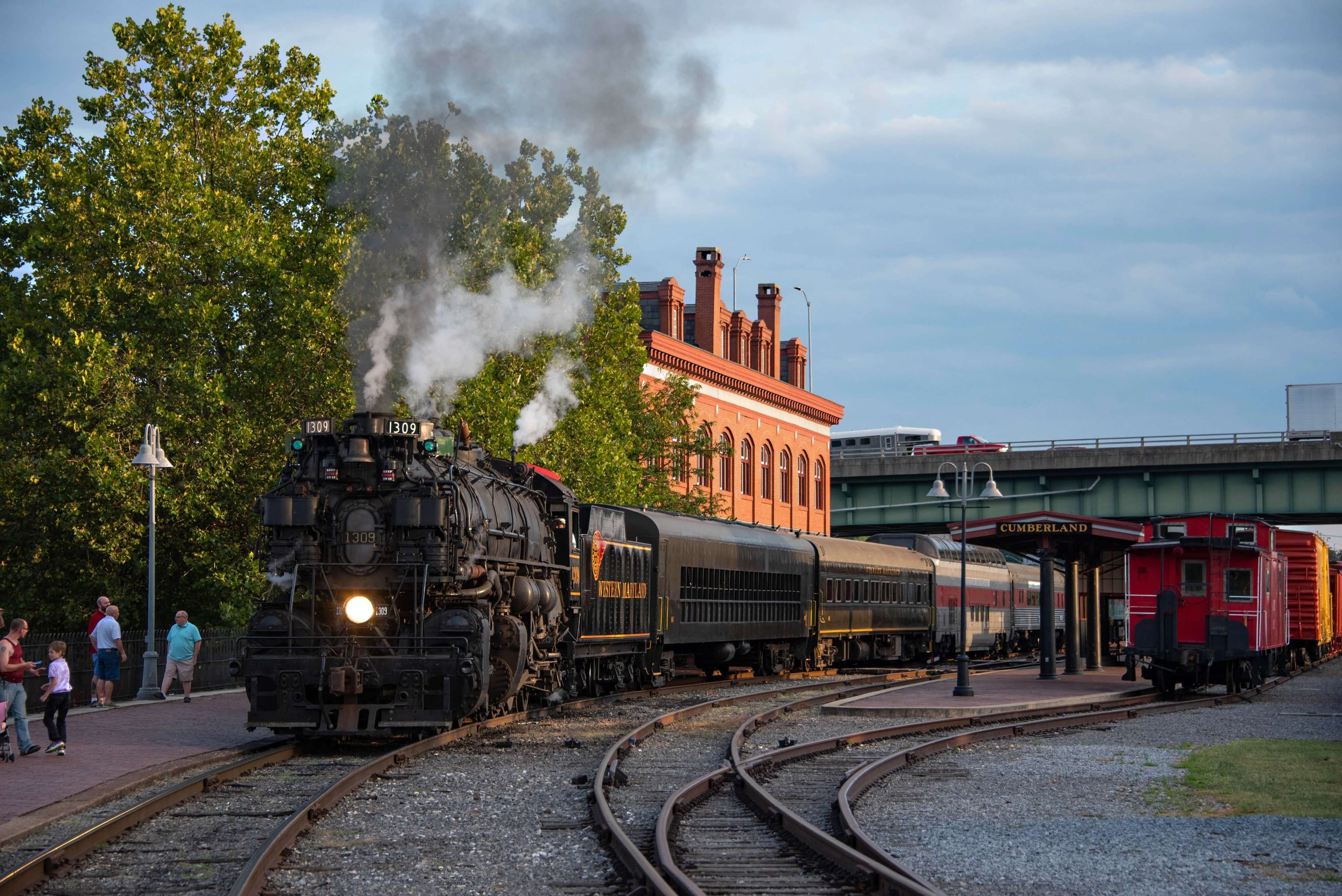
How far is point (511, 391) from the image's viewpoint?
35031 mm

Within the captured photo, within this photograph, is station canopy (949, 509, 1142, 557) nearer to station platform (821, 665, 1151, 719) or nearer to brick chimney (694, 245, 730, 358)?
station platform (821, 665, 1151, 719)

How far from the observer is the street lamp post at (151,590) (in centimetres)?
2356

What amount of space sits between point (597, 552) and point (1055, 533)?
40.3 ft

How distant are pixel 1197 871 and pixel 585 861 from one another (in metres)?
4.01

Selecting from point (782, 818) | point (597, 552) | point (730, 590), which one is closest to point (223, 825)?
point (782, 818)

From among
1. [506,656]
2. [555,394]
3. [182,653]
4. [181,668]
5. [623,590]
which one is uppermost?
[555,394]

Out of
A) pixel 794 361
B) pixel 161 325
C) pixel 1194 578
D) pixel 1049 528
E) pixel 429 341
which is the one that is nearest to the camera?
pixel 429 341

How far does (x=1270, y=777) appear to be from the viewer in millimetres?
14922

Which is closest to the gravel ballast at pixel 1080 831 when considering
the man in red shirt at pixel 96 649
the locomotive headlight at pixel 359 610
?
the locomotive headlight at pixel 359 610

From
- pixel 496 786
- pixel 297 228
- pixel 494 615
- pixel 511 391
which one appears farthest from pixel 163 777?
pixel 297 228

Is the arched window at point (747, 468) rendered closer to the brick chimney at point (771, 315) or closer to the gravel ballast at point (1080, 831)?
the brick chimney at point (771, 315)

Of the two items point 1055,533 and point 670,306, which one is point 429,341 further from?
point 670,306

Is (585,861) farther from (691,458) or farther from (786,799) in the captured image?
(691,458)

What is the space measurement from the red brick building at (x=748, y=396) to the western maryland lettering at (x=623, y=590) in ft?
105
